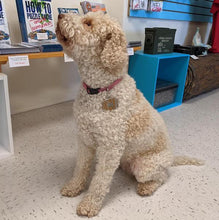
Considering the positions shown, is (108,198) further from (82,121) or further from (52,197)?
(82,121)

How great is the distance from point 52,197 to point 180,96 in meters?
1.98

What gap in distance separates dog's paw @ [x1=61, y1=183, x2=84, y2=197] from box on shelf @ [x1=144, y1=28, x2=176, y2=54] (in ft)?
5.22

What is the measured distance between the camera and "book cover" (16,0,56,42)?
5.46 feet

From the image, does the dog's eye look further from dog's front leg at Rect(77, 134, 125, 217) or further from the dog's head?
dog's front leg at Rect(77, 134, 125, 217)

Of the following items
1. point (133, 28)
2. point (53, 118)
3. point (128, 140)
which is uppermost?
point (133, 28)

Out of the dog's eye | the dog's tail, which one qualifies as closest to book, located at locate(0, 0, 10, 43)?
the dog's eye

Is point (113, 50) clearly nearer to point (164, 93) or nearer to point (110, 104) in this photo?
point (110, 104)

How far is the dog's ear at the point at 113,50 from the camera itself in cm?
91

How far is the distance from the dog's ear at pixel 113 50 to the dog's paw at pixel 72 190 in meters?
0.69

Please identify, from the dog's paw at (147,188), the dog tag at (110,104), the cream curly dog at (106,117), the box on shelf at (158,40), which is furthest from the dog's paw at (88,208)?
the box on shelf at (158,40)

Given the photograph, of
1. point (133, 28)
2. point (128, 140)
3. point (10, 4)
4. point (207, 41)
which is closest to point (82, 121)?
point (128, 140)

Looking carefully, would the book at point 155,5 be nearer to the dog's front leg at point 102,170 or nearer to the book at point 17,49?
the book at point 17,49

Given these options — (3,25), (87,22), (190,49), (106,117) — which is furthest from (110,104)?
(190,49)

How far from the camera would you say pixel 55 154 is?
5.41 feet
